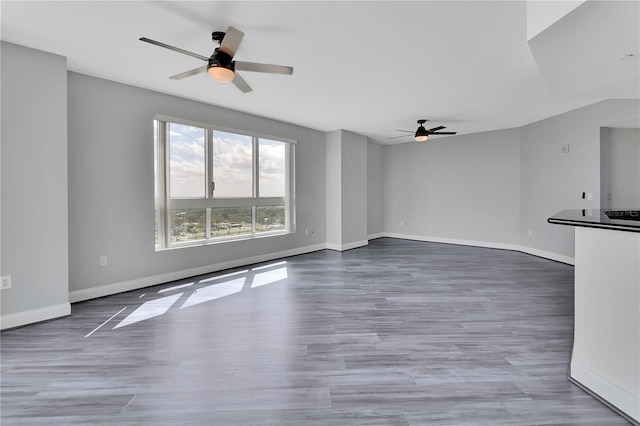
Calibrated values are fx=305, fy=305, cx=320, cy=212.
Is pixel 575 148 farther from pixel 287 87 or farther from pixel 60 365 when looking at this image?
pixel 60 365

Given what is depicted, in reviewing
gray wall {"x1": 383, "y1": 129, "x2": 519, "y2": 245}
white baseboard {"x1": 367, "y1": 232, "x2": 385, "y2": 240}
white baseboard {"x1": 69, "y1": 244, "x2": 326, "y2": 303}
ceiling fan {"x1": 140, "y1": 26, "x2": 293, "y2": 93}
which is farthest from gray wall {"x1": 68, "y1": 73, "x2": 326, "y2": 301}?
gray wall {"x1": 383, "y1": 129, "x2": 519, "y2": 245}

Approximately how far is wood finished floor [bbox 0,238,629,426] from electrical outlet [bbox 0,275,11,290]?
0.41 meters

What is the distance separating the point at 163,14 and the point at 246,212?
10.8 feet

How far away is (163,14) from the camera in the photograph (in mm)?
2324

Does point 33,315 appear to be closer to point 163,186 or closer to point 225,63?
point 163,186

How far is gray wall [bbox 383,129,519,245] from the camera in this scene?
6531mm

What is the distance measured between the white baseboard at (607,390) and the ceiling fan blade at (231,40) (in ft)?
10.4

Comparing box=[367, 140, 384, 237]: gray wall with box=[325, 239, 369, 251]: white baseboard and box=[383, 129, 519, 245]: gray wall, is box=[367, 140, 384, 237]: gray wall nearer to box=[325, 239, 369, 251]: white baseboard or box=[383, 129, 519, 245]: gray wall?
box=[383, 129, 519, 245]: gray wall

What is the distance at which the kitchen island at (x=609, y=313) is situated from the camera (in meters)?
1.54

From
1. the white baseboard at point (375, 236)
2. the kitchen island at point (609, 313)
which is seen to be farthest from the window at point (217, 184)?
the kitchen island at point (609, 313)

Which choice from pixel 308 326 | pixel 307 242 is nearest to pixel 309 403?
pixel 308 326

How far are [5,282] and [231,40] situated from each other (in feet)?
9.30

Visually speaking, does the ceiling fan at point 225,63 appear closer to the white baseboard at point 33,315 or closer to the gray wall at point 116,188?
the gray wall at point 116,188

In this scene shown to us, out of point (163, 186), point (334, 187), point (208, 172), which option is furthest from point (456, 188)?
point (163, 186)
